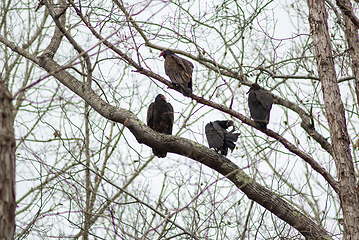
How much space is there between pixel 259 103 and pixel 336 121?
42.9 inches

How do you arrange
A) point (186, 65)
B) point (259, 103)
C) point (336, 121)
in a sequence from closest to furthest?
point (336, 121)
point (259, 103)
point (186, 65)

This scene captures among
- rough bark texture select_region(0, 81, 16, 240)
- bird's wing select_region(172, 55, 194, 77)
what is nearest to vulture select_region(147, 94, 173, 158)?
bird's wing select_region(172, 55, 194, 77)

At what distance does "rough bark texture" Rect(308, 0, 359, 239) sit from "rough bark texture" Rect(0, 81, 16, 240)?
2388 millimetres

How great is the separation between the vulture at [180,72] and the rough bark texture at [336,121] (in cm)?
128

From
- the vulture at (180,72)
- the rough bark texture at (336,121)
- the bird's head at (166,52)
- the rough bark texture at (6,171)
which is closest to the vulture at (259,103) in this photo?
the vulture at (180,72)

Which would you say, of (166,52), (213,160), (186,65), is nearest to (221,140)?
(213,160)

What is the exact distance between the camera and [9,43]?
339cm

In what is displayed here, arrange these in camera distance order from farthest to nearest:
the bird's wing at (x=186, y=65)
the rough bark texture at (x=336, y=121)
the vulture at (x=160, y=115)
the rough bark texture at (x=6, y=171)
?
the vulture at (x=160, y=115) < the bird's wing at (x=186, y=65) < the rough bark texture at (x=336, y=121) < the rough bark texture at (x=6, y=171)

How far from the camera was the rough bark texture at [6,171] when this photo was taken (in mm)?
1360

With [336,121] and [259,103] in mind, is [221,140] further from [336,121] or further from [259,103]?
[336,121]

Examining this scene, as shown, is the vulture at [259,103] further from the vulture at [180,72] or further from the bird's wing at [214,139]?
the vulture at [180,72]

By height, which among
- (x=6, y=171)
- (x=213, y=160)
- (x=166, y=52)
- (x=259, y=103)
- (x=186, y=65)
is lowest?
(x=6, y=171)

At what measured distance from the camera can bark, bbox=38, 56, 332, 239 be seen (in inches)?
116

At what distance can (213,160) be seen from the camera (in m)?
3.11
